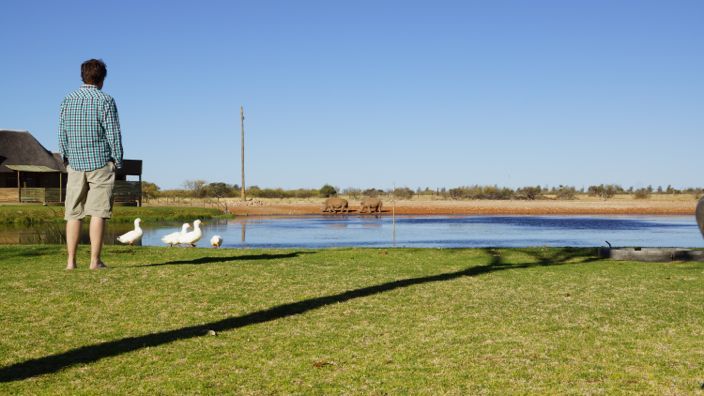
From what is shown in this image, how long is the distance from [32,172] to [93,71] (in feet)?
165

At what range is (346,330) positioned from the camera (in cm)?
577

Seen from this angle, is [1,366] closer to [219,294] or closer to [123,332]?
[123,332]

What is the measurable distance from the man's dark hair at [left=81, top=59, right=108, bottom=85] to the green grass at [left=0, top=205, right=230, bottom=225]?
3038 cm

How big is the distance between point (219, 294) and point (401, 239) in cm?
2147

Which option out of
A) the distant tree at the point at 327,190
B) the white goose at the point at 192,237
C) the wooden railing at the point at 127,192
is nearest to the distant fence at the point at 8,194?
the wooden railing at the point at 127,192

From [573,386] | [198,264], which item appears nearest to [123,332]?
[573,386]

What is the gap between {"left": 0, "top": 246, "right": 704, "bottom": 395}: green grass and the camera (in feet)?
14.2

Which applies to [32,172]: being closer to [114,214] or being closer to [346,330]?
[114,214]

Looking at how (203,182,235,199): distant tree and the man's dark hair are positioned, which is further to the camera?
(203,182,235,199): distant tree

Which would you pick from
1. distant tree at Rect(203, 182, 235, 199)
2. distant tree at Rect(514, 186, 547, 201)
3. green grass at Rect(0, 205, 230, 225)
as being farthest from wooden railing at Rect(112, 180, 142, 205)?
distant tree at Rect(514, 186, 547, 201)

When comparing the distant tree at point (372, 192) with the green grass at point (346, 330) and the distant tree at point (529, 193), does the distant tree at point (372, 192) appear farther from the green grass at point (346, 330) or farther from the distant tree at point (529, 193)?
the green grass at point (346, 330)

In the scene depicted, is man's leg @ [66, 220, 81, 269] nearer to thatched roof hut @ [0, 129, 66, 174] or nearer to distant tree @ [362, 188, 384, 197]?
thatched roof hut @ [0, 129, 66, 174]

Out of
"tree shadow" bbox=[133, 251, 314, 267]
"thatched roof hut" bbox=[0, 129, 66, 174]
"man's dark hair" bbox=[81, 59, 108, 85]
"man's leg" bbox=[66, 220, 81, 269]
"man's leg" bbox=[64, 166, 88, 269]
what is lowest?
"tree shadow" bbox=[133, 251, 314, 267]

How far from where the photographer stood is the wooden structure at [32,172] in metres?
49.7
